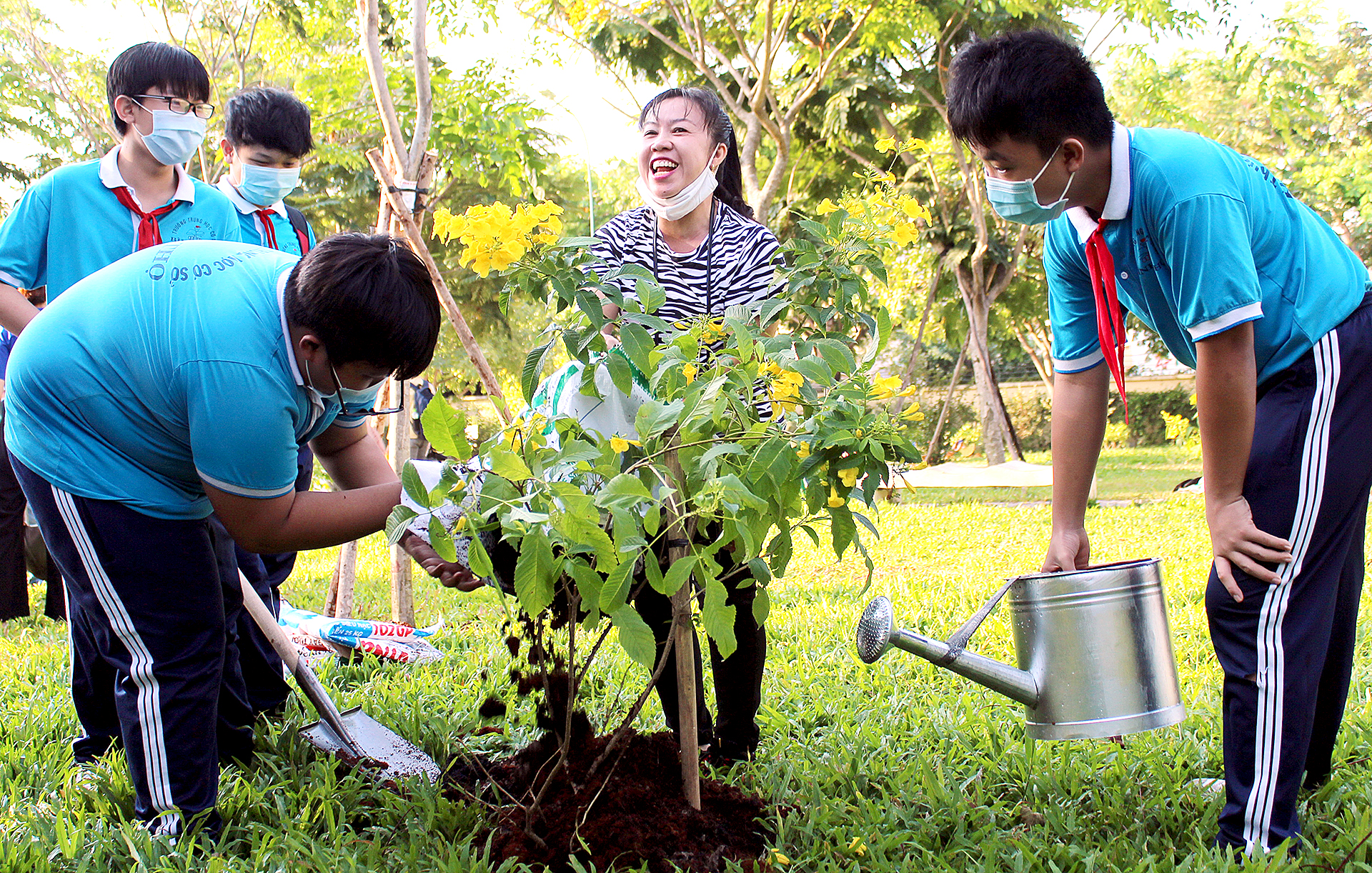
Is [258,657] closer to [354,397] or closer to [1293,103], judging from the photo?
[354,397]

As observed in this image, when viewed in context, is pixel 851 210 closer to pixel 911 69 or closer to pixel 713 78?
pixel 713 78

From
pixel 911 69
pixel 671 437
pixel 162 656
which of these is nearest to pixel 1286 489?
pixel 671 437

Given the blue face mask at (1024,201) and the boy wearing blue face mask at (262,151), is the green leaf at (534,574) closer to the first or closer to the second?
the blue face mask at (1024,201)

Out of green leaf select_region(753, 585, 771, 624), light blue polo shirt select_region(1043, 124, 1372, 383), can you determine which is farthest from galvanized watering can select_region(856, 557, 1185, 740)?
light blue polo shirt select_region(1043, 124, 1372, 383)

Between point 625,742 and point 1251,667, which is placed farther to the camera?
point 625,742

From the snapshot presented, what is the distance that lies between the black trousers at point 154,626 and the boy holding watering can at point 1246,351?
176 cm

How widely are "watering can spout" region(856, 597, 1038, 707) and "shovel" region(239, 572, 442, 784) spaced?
117cm

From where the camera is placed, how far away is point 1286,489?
1772 mm

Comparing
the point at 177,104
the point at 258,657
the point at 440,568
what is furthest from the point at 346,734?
the point at 177,104

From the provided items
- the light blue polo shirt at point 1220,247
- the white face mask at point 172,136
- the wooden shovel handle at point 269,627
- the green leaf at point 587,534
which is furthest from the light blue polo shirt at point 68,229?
the light blue polo shirt at point 1220,247

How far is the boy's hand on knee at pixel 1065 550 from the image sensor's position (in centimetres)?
223

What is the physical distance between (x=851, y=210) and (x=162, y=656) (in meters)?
1.63

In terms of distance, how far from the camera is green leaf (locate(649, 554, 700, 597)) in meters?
1.53

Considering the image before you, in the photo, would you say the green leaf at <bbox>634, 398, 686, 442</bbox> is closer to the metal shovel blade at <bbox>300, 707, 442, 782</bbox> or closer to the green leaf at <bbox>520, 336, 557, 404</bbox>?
the green leaf at <bbox>520, 336, 557, 404</bbox>
